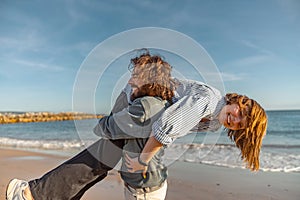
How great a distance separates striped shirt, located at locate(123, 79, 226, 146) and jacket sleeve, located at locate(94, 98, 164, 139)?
13 centimetres

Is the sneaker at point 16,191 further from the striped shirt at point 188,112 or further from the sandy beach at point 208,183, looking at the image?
the sandy beach at point 208,183

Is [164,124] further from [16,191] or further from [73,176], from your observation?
[16,191]

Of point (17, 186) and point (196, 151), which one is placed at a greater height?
point (17, 186)

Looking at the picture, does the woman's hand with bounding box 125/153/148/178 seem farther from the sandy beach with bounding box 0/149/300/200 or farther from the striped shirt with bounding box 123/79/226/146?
the sandy beach with bounding box 0/149/300/200

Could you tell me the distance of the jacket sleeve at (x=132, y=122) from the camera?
177 centimetres

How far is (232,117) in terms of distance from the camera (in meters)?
1.79

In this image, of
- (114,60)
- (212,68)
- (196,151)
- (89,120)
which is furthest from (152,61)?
(196,151)

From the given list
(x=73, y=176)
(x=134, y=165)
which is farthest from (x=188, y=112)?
(x=73, y=176)

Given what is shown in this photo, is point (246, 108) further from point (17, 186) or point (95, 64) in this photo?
point (17, 186)

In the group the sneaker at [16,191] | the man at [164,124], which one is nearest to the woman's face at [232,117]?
the man at [164,124]

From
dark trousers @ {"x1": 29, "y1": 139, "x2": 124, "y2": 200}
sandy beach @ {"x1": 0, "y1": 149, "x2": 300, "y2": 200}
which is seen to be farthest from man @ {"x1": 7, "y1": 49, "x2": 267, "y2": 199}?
sandy beach @ {"x1": 0, "y1": 149, "x2": 300, "y2": 200}

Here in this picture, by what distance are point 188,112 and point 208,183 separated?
3.01 metres

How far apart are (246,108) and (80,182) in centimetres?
114

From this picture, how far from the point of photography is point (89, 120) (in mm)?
2057
